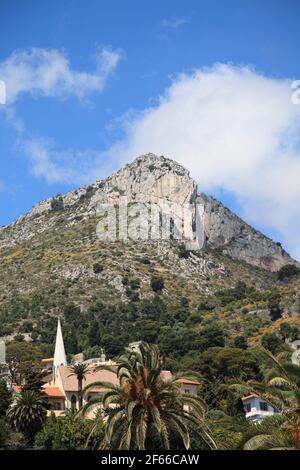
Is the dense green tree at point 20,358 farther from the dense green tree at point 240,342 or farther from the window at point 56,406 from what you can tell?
the dense green tree at point 240,342

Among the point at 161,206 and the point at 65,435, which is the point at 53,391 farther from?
the point at 161,206

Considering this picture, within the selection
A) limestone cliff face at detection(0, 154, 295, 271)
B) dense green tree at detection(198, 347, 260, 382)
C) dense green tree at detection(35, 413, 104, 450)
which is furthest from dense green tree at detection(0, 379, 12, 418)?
limestone cliff face at detection(0, 154, 295, 271)

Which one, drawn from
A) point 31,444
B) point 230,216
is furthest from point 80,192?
point 31,444

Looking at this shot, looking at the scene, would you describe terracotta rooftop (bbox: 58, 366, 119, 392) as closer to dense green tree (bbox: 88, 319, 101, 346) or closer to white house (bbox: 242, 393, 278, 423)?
white house (bbox: 242, 393, 278, 423)

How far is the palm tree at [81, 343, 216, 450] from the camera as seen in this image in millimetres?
35344

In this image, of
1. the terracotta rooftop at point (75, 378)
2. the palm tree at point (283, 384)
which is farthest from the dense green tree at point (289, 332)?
the palm tree at point (283, 384)

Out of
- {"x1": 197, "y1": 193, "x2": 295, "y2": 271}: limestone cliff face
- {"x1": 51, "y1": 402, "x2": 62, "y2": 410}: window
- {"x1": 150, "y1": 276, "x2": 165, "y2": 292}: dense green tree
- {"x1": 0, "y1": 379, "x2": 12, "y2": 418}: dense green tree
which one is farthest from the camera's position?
{"x1": 197, "y1": 193, "x2": 295, "y2": 271}: limestone cliff face

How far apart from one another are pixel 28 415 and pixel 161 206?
11623 centimetres

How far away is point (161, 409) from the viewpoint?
3678cm

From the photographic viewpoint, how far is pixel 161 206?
17150 cm

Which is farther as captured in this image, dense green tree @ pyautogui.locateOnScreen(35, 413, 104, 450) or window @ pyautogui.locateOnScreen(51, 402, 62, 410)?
window @ pyautogui.locateOnScreen(51, 402, 62, 410)

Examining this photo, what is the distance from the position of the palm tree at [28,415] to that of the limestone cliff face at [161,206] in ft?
371

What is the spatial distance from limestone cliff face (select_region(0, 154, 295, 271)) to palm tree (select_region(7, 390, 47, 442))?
113m

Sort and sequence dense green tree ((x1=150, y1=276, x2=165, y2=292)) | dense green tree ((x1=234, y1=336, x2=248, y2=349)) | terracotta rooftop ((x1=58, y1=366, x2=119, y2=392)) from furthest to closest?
1. dense green tree ((x1=150, y1=276, x2=165, y2=292))
2. dense green tree ((x1=234, y1=336, x2=248, y2=349))
3. terracotta rooftop ((x1=58, y1=366, x2=119, y2=392))
